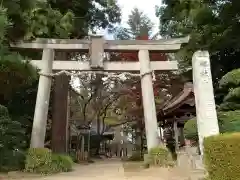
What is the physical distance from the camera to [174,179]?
9867mm

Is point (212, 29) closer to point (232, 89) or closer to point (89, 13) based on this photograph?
point (232, 89)

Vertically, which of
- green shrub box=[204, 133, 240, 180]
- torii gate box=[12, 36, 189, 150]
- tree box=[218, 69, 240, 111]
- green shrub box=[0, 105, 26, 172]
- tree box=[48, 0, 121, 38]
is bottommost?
green shrub box=[204, 133, 240, 180]

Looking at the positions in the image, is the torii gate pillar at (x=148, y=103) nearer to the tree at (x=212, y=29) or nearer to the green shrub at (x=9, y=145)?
the tree at (x=212, y=29)

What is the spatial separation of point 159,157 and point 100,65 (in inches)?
180

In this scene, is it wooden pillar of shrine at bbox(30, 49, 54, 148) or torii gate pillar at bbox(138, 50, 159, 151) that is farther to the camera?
torii gate pillar at bbox(138, 50, 159, 151)

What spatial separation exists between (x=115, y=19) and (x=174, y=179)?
14.8m

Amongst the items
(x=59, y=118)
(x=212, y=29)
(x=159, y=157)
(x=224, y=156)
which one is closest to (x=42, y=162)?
(x=159, y=157)

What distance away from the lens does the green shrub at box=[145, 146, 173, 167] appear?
13016 mm

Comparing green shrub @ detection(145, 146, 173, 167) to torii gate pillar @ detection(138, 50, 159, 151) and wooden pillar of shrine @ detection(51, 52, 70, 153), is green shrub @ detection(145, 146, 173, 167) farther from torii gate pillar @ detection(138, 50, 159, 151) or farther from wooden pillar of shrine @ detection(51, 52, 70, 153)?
wooden pillar of shrine @ detection(51, 52, 70, 153)

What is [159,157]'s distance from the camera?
13.0m

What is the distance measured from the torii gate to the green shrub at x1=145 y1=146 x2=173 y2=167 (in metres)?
0.53

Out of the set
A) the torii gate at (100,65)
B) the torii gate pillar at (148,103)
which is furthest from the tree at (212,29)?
the torii gate pillar at (148,103)

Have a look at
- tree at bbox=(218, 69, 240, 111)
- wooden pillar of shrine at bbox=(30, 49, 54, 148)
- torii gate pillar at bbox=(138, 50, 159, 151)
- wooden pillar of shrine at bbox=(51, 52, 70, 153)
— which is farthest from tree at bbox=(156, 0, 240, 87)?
wooden pillar of shrine at bbox=(51, 52, 70, 153)

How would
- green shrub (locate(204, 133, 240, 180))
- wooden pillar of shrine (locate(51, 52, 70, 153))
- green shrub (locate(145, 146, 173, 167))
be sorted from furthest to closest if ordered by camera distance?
wooden pillar of shrine (locate(51, 52, 70, 153)), green shrub (locate(145, 146, 173, 167)), green shrub (locate(204, 133, 240, 180))
